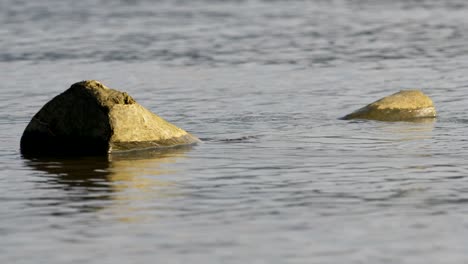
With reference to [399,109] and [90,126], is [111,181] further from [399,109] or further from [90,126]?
[399,109]

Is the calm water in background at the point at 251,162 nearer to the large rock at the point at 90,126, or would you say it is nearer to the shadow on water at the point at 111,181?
the shadow on water at the point at 111,181

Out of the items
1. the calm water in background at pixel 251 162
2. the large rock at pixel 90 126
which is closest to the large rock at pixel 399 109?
the calm water in background at pixel 251 162

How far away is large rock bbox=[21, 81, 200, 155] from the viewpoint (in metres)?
19.2

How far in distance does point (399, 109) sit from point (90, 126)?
20.5ft

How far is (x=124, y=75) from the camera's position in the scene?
105 ft

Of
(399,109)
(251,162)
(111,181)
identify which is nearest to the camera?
(111,181)

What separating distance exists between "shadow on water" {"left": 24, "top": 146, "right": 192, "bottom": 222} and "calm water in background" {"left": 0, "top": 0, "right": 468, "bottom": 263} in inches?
1.3

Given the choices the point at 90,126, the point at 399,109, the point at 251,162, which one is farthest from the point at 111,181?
the point at 399,109

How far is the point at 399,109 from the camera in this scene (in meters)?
23.0

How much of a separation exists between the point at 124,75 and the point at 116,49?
679 cm

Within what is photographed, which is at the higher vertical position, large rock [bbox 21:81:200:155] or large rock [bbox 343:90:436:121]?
large rock [bbox 21:81:200:155]

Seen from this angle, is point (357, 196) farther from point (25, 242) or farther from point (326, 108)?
point (326, 108)

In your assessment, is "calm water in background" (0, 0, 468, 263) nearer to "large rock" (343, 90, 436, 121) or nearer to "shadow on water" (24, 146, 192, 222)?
"shadow on water" (24, 146, 192, 222)

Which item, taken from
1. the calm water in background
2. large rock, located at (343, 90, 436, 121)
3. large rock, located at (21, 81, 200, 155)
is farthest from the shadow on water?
large rock, located at (343, 90, 436, 121)
